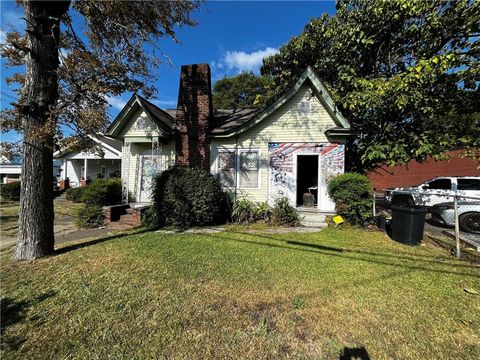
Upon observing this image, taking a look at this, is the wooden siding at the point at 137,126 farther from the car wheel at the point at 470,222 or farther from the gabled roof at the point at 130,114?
Result: the car wheel at the point at 470,222

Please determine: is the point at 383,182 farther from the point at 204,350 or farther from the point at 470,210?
the point at 204,350

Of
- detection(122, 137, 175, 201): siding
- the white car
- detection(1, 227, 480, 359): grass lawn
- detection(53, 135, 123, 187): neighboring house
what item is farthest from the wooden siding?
detection(53, 135, 123, 187): neighboring house

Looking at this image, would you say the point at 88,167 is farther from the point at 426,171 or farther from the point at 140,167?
the point at 426,171

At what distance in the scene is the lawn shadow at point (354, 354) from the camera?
259 centimetres

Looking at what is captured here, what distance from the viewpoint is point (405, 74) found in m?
9.01

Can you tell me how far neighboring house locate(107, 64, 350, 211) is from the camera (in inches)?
393

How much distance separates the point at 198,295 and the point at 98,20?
8.09 metres

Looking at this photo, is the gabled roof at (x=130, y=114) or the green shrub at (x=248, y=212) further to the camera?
the gabled roof at (x=130, y=114)

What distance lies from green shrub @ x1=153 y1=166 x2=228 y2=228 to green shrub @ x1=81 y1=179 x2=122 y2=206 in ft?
9.08

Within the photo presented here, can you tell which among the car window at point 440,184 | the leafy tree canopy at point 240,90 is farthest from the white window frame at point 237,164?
the leafy tree canopy at point 240,90

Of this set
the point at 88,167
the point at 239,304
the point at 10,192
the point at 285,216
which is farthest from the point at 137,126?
the point at 88,167

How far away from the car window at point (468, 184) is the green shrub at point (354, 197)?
5318 mm

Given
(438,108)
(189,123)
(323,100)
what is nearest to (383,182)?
(438,108)

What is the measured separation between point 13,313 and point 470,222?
1257 cm
